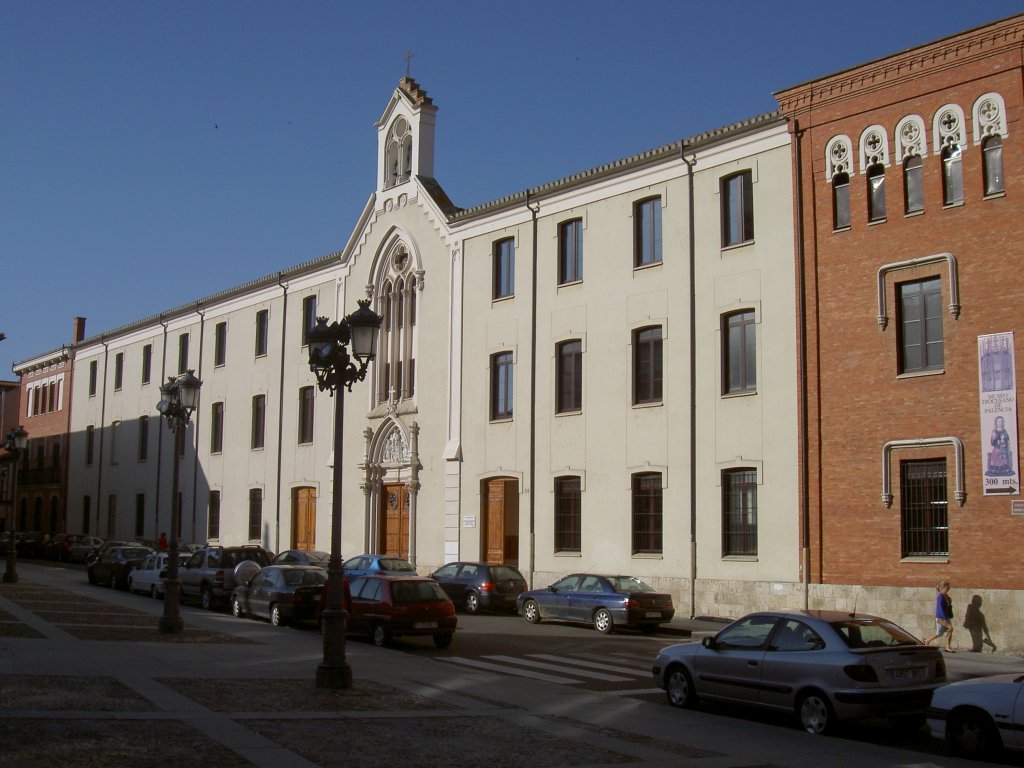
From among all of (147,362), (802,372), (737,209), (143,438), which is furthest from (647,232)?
(143,438)

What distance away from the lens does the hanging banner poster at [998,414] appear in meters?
22.0

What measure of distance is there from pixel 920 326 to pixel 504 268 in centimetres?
1438

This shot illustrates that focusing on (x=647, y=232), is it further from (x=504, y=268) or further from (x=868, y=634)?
(x=868, y=634)

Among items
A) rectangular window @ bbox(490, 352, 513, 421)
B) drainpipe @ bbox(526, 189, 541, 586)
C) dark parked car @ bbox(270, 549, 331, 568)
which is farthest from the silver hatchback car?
dark parked car @ bbox(270, 549, 331, 568)

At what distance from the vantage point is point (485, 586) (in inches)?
1171

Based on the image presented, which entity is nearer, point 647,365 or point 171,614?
point 171,614

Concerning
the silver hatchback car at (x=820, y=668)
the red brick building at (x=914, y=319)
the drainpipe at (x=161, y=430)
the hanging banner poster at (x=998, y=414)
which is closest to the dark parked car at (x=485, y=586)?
the red brick building at (x=914, y=319)

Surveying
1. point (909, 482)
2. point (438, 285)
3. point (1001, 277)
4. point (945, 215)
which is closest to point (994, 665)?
point (909, 482)

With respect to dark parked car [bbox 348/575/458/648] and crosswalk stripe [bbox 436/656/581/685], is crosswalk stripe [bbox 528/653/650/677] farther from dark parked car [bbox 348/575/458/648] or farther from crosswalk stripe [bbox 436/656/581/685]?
dark parked car [bbox 348/575/458/648]

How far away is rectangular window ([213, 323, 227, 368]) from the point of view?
1959 inches

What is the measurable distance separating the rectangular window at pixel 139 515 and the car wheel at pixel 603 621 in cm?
3484

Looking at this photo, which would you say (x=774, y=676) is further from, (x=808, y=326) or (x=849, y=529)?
(x=808, y=326)

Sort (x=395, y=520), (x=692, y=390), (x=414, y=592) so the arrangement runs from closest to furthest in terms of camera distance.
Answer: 1. (x=414, y=592)
2. (x=692, y=390)
3. (x=395, y=520)

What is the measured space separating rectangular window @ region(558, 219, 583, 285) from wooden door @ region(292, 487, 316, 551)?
1534 centimetres
